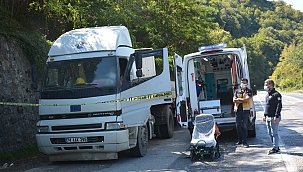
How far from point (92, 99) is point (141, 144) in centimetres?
198

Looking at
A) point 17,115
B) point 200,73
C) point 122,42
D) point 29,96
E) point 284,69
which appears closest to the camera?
point 122,42

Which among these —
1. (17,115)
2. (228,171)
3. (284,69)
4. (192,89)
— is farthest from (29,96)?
(284,69)

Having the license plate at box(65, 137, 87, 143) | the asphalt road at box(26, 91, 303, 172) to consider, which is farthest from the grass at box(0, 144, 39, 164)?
the license plate at box(65, 137, 87, 143)

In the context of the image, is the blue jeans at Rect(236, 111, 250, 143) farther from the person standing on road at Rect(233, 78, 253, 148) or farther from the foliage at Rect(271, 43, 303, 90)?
the foliage at Rect(271, 43, 303, 90)

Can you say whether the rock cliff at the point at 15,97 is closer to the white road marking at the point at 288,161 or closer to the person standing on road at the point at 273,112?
the person standing on road at the point at 273,112

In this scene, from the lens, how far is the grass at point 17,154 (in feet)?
33.7

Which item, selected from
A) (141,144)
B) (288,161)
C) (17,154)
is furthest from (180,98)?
(17,154)

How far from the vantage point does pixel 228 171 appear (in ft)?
24.9

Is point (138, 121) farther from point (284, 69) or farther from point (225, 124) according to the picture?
point (284, 69)

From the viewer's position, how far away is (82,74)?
30.9ft

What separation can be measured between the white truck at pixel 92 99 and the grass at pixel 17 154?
1566mm

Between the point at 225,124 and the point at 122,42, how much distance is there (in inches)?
149

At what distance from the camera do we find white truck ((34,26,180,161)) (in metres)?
8.92

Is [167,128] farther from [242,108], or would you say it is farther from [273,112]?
[273,112]
